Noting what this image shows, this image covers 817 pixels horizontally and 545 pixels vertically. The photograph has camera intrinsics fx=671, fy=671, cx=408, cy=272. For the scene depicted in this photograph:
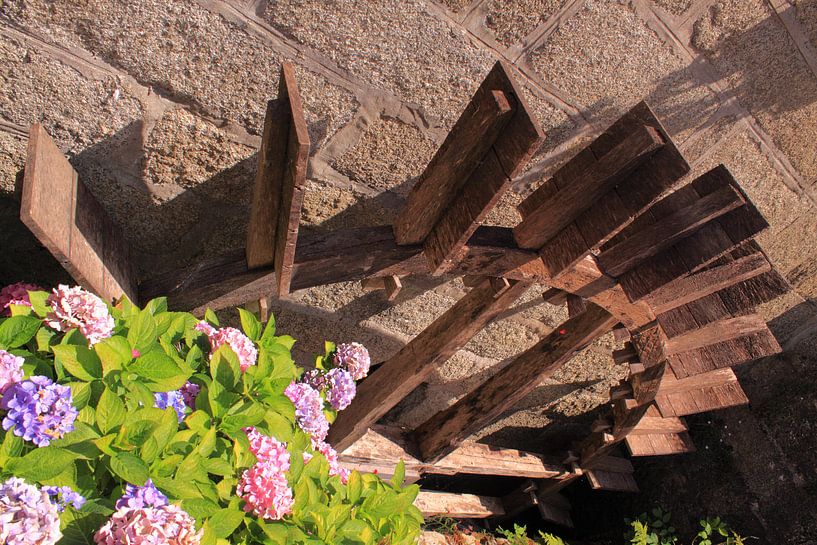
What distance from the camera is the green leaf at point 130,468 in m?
1.33

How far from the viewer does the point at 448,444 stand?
10.8 ft

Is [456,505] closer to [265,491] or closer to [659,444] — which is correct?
[659,444]

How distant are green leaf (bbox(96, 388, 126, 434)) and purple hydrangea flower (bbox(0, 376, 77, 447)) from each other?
5 cm

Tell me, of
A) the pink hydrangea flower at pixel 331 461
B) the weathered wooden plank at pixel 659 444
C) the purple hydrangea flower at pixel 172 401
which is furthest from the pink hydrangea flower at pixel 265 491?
the weathered wooden plank at pixel 659 444

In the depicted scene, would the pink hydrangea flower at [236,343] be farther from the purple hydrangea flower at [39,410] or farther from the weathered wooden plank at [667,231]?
the weathered wooden plank at [667,231]

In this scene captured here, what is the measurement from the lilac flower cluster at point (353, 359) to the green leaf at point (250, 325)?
21.6 inches

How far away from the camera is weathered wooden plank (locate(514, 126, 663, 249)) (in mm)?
1709

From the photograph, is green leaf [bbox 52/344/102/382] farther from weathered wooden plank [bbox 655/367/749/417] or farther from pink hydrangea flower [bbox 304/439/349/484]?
weathered wooden plank [bbox 655/367/749/417]

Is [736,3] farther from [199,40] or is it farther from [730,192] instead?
[199,40]

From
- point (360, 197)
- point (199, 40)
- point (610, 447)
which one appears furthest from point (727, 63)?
point (610, 447)

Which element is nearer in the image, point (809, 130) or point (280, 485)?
point (280, 485)

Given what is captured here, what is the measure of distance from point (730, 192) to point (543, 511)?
325 cm

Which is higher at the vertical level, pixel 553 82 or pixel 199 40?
pixel 553 82

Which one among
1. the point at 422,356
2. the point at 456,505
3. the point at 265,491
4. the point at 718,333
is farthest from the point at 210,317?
the point at 456,505
